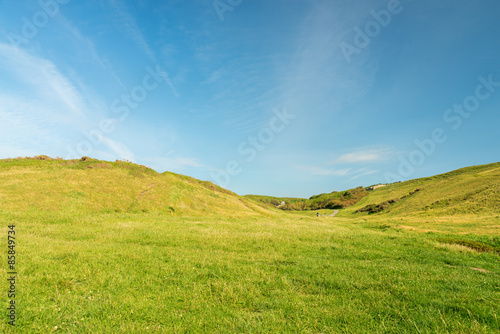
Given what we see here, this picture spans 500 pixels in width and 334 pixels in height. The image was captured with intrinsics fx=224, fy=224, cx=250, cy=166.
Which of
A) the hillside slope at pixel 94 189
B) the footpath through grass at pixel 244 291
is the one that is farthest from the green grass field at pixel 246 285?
the hillside slope at pixel 94 189

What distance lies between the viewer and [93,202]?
34.0m

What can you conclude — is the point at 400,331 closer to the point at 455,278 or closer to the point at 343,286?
the point at 343,286

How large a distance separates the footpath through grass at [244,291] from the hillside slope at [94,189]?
19633mm

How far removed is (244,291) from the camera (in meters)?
9.27

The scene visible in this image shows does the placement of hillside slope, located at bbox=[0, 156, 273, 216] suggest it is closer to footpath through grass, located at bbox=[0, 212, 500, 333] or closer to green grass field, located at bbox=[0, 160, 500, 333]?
green grass field, located at bbox=[0, 160, 500, 333]

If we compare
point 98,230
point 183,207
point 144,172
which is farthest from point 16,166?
point 98,230

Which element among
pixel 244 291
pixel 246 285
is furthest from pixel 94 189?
pixel 244 291

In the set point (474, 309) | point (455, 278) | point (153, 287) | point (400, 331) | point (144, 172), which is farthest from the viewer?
point (144, 172)

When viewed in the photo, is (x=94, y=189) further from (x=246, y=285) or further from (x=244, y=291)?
(x=244, y=291)

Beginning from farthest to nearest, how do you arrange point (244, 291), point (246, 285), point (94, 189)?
point (94, 189) → point (246, 285) → point (244, 291)

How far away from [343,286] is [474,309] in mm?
4214

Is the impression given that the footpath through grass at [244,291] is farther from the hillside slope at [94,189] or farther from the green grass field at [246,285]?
the hillside slope at [94,189]

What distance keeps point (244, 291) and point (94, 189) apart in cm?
3942

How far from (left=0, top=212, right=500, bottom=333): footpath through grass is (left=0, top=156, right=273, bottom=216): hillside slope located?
1963 cm
